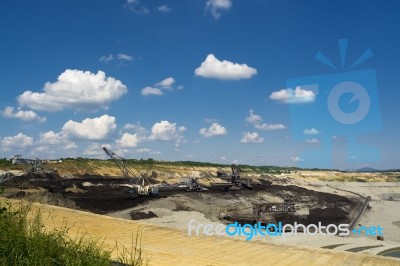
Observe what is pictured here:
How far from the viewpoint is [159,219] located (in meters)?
32.3

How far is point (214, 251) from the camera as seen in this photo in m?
11.4

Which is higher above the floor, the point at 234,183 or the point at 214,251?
the point at 214,251

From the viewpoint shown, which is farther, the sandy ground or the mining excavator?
the mining excavator

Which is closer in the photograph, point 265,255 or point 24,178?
point 265,255

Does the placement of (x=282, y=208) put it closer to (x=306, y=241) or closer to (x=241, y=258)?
(x=306, y=241)

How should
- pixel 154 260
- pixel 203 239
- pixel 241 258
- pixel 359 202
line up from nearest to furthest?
pixel 154 260 < pixel 241 258 < pixel 203 239 < pixel 359 202

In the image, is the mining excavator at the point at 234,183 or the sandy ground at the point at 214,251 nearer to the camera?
the sandy ground at the point at 214,251

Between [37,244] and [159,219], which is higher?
[37,244]

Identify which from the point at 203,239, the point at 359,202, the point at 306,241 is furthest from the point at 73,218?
the point at 359,202

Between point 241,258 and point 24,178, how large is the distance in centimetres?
6134

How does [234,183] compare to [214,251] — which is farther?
[234,183]

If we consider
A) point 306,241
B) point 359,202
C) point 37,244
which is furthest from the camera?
point 359,202

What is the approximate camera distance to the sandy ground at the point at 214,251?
33.2 ft

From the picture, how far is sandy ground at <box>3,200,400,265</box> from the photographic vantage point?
10.1m
